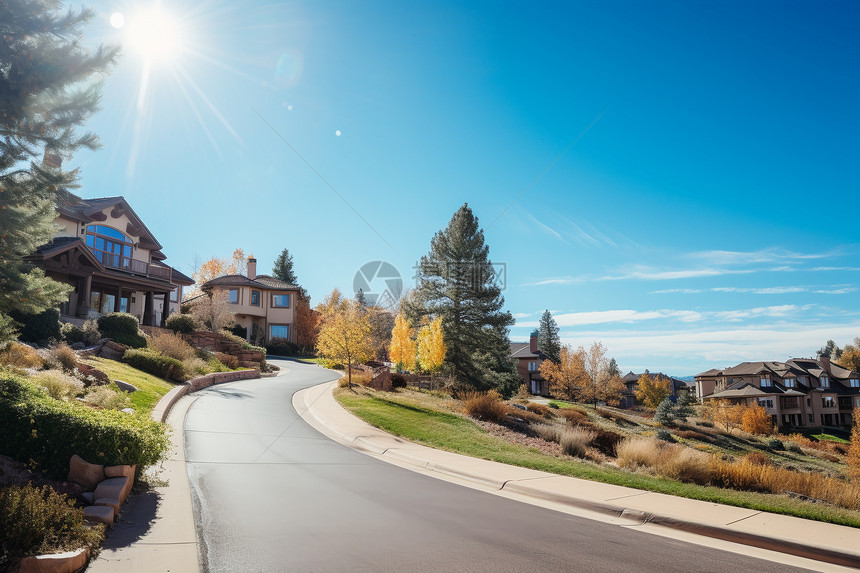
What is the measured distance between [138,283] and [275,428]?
2657 cm

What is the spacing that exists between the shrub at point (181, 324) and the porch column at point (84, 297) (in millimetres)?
4818

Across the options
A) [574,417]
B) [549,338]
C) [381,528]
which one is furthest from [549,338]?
[381,528]

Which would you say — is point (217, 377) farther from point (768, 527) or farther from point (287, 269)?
point (287, 269)

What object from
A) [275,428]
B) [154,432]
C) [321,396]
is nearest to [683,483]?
→ [154,432]

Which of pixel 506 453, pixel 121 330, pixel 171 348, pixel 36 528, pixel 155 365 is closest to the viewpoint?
pixel 36 528

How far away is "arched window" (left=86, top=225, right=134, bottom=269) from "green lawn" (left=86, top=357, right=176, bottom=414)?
54.7 ft

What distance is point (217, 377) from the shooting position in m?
23.6

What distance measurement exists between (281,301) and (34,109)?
1828 inches

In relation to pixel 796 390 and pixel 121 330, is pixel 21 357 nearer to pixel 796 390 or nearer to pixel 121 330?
pixel 121 330

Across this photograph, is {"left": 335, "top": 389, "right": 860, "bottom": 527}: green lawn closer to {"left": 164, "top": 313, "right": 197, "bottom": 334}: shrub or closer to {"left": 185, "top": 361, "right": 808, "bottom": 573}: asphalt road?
{"left": 185, "top": 361, "right": 808, "bottom": 573}: asphalt road

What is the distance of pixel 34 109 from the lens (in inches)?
313

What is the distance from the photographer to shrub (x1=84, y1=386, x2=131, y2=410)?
11.2 meters

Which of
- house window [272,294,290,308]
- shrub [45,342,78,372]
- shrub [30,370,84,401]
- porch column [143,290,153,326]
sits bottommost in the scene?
shrub [30,370,84,401]

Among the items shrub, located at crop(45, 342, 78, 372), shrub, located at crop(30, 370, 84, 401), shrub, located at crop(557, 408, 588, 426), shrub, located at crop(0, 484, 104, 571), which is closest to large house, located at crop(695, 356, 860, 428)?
shrub, located at crop(557, 408, 588, 426)
